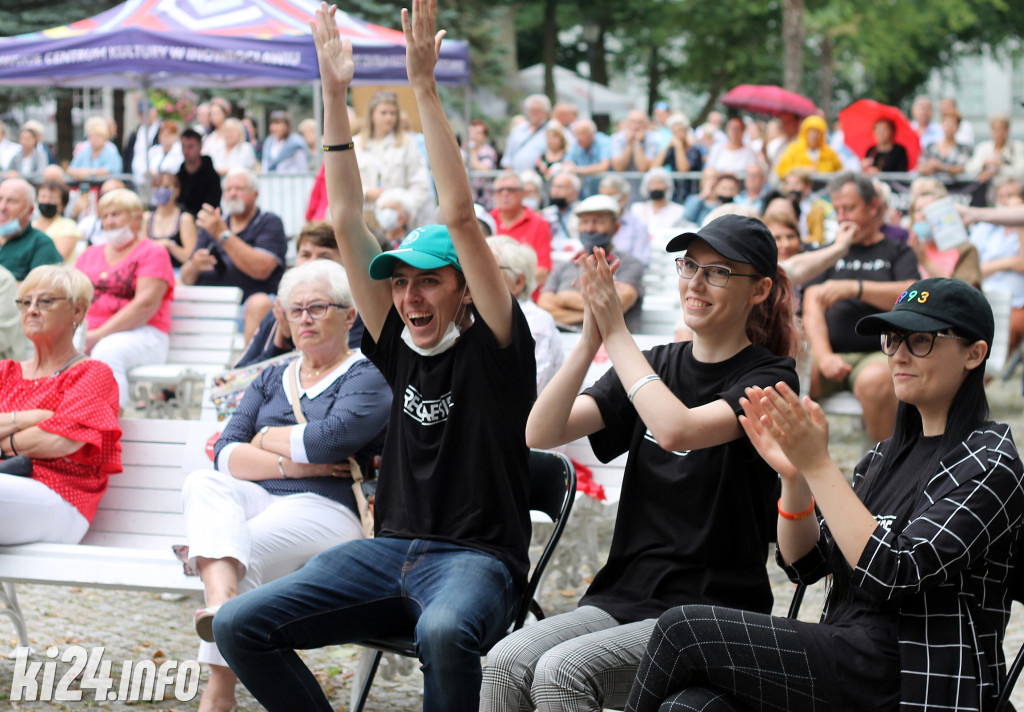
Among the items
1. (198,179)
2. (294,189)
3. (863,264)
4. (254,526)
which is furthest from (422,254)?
(294,189)

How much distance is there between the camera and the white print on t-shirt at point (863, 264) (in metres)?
6.74

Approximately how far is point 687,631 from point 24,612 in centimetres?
369

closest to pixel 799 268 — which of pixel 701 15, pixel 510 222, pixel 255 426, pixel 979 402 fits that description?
pixel 510 222

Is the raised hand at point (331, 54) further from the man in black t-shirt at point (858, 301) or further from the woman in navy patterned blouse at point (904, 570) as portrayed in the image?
the man in black t-shirt at point (858, 301)

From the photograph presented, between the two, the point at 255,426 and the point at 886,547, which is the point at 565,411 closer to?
the point at 886,547

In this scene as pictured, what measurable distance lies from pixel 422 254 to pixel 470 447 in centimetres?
56

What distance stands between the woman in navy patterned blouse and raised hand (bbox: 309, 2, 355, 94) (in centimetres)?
163

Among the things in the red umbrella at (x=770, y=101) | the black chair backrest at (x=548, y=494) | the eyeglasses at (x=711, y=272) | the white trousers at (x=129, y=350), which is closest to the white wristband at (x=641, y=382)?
the eyeglasses at (x=711, y=272)

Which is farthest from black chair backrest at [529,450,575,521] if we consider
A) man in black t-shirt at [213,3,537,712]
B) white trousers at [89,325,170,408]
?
white trousers at [89,325,170,408]

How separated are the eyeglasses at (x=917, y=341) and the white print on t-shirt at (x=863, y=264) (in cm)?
414

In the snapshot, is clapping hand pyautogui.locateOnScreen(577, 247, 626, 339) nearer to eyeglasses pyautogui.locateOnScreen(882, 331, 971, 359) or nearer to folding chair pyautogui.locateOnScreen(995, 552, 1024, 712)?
eyeglasses pyautogui.locateOnScreen(882, 331, 971, 359)

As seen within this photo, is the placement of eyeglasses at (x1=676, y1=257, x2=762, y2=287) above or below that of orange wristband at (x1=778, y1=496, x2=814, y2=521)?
above

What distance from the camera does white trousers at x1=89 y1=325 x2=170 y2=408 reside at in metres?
7.74

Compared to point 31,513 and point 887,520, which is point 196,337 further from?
point 887,520
